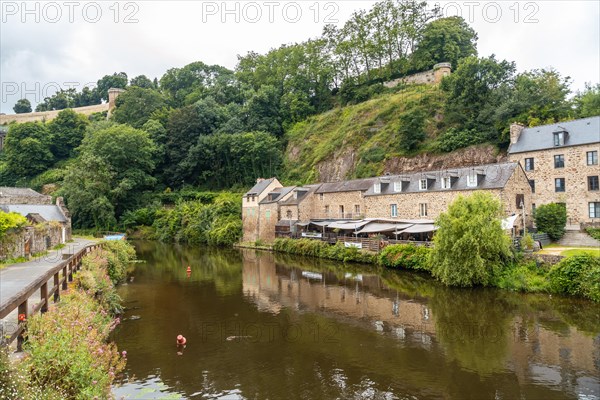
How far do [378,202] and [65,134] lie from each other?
61.5m

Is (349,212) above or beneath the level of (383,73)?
beneath

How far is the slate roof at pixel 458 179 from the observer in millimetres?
26078

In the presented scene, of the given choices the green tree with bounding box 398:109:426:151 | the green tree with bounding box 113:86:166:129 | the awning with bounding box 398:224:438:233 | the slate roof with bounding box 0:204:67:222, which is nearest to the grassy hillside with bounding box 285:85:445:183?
the green tree with bounding box 398:109:426:151

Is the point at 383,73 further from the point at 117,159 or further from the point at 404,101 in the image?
the point at 117,159

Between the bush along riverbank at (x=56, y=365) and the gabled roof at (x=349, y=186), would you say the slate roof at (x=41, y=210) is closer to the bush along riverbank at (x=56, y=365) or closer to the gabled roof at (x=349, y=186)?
the gabled roof at (x=349, y=186)

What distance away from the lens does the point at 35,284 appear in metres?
6.61

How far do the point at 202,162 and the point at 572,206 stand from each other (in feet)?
153

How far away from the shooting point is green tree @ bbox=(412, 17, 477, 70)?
2131 inches

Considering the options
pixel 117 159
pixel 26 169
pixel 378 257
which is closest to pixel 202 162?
pixel 117 159

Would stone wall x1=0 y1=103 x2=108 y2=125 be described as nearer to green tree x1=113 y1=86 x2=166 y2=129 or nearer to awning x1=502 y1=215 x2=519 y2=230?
green tree x1=113 y1=86 x2=166 y2=129

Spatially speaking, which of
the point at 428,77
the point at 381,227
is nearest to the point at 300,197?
the point at 381,227

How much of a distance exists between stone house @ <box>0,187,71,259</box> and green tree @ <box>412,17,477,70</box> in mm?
48086

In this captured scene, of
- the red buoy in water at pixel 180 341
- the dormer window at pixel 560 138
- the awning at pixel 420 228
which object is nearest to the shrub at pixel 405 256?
the awning at pixel 420 228

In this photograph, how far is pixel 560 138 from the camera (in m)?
28.4
